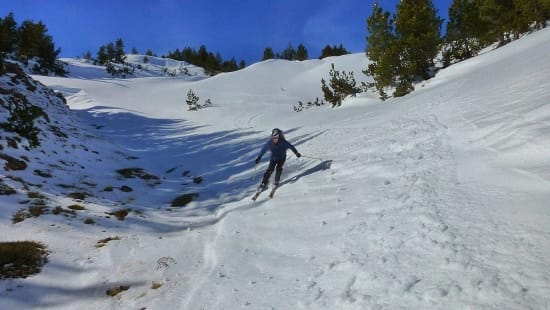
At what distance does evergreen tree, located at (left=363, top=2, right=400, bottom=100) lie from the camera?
20109 mm

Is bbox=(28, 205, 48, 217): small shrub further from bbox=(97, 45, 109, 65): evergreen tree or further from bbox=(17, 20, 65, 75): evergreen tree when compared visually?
bbox=(97, 45, 109, 65): evergreen tree

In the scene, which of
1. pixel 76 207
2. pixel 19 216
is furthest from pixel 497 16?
pixel 19 216

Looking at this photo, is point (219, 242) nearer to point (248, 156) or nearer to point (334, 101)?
point (248, 156)

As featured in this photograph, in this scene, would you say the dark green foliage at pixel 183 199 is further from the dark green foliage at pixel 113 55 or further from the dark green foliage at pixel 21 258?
the dark green foliage at pixel 113 55

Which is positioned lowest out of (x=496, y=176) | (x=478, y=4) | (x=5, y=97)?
(x=496, y=176)

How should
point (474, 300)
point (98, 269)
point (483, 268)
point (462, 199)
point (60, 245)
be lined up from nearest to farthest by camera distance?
point (474, 300) < point (483, 268) < point (462, 199) < point (98, 269) < point (60, 245)

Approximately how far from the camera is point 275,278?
559 centimetres

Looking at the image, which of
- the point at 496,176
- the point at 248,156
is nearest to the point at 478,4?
the point at 248,156

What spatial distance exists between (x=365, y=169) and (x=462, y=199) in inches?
132

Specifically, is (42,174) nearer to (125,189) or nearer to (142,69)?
(125,189)

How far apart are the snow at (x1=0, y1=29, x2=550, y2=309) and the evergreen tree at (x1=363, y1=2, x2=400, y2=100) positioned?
18.8 ft

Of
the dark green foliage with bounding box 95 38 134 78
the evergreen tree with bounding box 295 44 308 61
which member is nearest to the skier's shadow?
the dark green foliage with bounding box 95 38 134 78

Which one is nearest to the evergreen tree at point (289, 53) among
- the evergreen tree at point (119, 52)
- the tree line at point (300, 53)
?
the tree line at point (300, 53)

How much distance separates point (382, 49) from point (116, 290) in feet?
62.2
